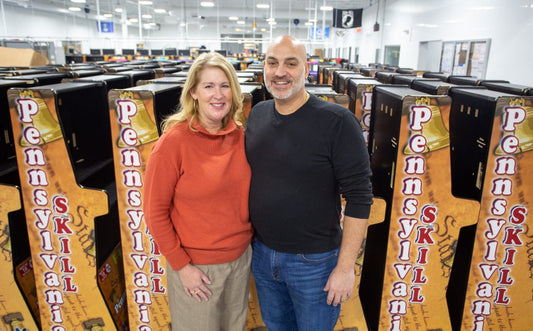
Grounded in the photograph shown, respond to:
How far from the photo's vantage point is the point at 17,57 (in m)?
5.04

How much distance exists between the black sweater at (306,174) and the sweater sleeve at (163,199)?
30 centimetres

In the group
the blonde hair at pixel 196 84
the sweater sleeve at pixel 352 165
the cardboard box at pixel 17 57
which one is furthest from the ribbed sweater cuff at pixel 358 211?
the cardboard box at pixel 17 57

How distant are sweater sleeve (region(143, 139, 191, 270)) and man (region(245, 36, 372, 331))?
1.00 feet

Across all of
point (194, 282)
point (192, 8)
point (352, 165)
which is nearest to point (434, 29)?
point (352, 165)

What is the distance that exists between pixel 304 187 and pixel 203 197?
1.24ft

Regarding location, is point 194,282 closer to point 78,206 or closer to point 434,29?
point 78,206

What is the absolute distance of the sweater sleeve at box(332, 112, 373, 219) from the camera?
1.30 meters

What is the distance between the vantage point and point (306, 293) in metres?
1.45

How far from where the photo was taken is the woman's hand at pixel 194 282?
138 cm

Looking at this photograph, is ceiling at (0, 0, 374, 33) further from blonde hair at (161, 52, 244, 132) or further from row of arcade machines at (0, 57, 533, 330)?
blonde hair at (161, 52, 244, 132)

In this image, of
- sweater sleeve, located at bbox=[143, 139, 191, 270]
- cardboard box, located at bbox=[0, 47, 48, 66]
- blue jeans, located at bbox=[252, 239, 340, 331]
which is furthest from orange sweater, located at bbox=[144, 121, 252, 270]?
cardboard box, located at bbox=[0, 47, 48, 66]

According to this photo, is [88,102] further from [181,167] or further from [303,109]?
[303,109]

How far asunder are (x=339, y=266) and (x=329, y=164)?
1.29 ft

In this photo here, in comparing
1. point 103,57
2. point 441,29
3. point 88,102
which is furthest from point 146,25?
point 88,102
